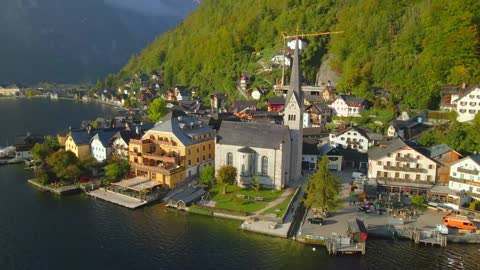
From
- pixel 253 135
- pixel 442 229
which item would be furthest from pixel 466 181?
pixel 253 135

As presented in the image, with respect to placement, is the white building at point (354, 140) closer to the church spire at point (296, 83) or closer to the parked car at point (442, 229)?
the church spire at point (296, 83)

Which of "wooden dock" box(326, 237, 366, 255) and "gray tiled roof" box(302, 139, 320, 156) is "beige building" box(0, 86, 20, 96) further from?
"wooden dock" box(326, 237, 366, 255)

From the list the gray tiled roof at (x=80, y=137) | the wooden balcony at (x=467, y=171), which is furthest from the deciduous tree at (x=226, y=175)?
the wooden balcony at (x=467, y=171)

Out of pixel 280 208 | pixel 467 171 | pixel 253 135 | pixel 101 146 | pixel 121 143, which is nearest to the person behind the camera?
pixel 280 208

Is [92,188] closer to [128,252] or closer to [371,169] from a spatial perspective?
[128,252]

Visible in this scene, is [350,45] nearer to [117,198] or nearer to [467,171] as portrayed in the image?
[467,171]

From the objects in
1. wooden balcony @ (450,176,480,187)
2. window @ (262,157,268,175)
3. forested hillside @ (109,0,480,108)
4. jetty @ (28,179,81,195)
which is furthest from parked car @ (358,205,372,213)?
forested hillside @ (109,0,480,108)
